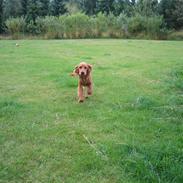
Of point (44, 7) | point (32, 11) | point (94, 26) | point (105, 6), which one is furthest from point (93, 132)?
point (105, 6)

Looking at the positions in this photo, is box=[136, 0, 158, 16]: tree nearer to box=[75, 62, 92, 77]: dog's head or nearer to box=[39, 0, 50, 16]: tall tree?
box=[39, 0, 50, 16]: tall tree

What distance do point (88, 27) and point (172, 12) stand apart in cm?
1331

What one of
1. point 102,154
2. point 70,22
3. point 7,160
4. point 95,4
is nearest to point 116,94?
point 102,154

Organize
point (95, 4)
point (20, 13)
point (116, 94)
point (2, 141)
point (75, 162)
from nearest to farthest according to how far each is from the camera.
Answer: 1. point (75, 162)
2. point (2, 141)
3. point (116, 94)
4. point (20, 13)
5. point (95, 4)

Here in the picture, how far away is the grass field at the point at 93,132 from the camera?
3.67m

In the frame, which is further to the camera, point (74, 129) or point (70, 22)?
point (70, 22)

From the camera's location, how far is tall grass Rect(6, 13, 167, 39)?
3312 centimetres

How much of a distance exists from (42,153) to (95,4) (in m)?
50.4

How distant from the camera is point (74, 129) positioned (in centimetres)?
502

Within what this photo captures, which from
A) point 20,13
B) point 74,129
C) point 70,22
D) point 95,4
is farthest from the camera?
point 95,4

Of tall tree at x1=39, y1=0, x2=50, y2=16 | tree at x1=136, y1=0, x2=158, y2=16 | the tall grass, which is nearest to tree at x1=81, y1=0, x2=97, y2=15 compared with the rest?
tall tree at x1=39, y1=0, x2=50, y2=16

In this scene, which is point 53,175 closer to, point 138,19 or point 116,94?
point 116,94

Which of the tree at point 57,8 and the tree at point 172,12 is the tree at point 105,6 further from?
the tree at point 172,12

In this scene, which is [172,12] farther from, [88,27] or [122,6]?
[88,27]
